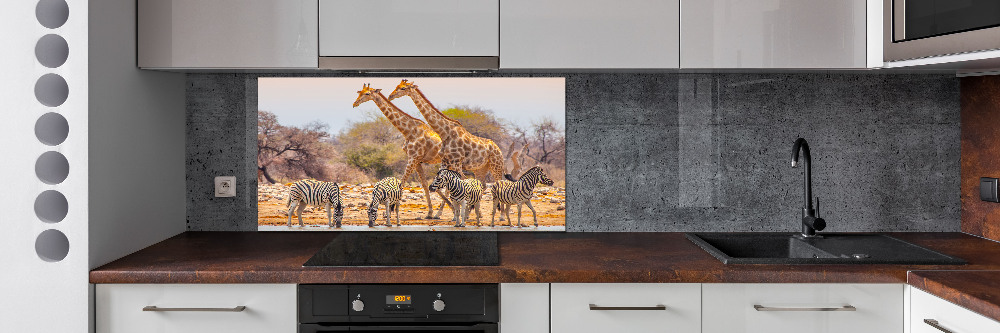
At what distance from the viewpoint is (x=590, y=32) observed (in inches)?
79.4

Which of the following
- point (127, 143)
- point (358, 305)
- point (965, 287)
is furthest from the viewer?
point (127, 143)

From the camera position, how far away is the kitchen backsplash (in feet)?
7.75

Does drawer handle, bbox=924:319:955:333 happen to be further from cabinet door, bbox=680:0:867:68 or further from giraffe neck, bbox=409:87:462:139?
giraffe neck, bbox=409:87:462:139

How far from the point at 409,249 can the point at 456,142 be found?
50 centimetres

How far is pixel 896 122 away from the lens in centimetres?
236

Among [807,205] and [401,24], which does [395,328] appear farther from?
[807,205]
